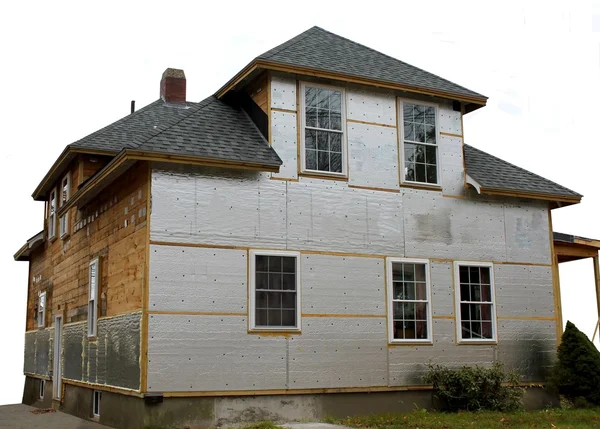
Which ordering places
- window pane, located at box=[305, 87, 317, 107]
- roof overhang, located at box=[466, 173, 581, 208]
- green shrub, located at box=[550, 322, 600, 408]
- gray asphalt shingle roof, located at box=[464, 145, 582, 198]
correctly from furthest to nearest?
gray asphalt shingle roof, located at box=[464, 145, 582, 198] < roof overhang, located at box=[466, 173, 581, 208] < green shrub, located at box=[550, 322, 600, 408] < window pane, located at box=[305, 87, 317, 107]

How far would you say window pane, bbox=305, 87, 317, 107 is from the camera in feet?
56.3

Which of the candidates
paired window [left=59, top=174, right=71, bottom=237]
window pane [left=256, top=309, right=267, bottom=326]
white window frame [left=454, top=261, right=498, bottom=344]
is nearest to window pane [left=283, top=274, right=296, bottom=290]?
window pane [left=256, top=309, right=267, bottom=326]

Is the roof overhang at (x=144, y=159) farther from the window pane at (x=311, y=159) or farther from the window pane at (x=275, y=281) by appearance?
the window pane at (x=275, y=281)

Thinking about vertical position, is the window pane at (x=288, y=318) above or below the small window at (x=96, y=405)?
above

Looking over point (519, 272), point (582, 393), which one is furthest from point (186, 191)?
point (582, 393)

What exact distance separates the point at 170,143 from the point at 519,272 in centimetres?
927

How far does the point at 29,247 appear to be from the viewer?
28141mm

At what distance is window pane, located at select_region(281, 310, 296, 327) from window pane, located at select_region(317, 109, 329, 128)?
13.8ft

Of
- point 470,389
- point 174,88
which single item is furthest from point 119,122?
point 470,389

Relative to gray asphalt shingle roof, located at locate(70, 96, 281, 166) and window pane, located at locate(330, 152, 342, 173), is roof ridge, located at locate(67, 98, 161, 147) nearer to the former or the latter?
gray asphalt shingle roof, located at locate(70, 96, 281, 166)

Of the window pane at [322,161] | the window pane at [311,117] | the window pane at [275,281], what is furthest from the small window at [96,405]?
the window pane at [311,117]

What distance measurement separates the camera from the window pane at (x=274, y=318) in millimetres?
15773

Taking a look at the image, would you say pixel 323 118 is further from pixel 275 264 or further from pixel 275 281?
pixel 275 281

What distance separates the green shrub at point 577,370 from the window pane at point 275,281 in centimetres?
745
